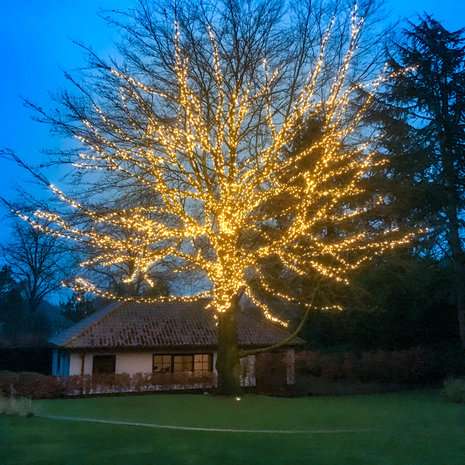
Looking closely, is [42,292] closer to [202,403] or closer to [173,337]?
[173,337]

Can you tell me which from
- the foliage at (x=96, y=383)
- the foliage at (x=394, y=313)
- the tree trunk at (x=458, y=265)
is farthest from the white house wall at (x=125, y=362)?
the tree trunk at (x=458, y=265)

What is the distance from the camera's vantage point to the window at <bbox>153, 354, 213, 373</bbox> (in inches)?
923

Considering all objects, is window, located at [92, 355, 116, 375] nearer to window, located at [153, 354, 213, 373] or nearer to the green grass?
window, located at [153, 354, 213, 373]

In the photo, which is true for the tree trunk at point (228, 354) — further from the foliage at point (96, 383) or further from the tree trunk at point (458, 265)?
the tree trunk at point (458, 265)

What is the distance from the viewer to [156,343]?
22703 millimetres

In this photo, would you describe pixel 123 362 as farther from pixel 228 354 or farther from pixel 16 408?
pixel 16 408

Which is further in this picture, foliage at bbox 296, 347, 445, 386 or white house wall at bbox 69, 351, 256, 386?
foliage at bbox 296, 347, 445, 386

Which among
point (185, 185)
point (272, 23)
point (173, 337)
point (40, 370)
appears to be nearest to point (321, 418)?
point (185, 185)

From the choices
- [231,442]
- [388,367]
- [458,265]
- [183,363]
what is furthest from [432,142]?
[231,442]

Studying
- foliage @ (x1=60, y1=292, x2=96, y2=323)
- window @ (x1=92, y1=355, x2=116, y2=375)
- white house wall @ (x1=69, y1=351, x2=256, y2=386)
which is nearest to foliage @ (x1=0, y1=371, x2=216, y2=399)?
white house wall @ (x1=69, y1=351, x2=256, y2=386)

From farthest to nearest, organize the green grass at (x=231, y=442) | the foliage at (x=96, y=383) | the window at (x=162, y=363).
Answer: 1. the window at (x=162, y=363)
2. the foliage at (x=96, y=383)
3. the green grass at (x=231, y=442)

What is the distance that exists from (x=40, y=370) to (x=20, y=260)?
41.7 ft

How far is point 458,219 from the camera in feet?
76.2

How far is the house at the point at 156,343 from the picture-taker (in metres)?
22.4
